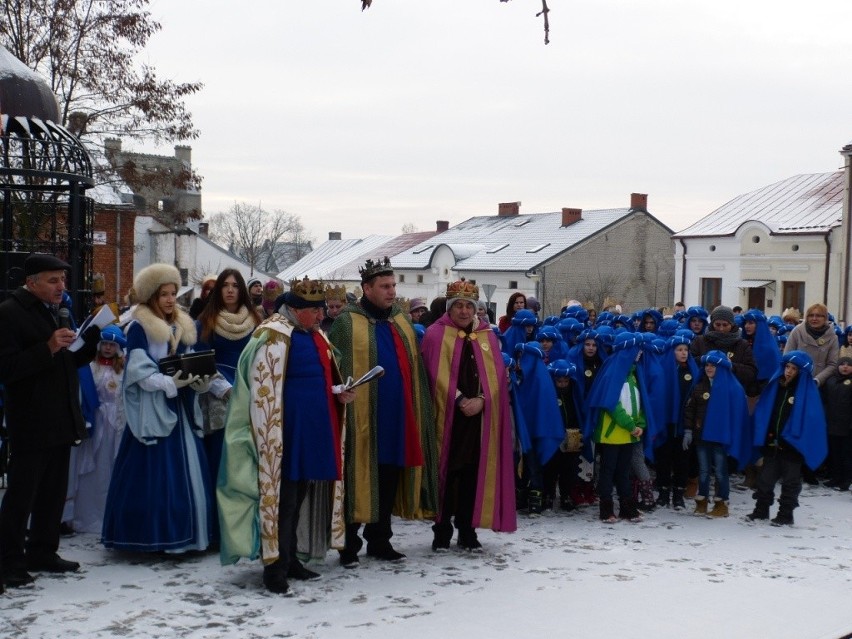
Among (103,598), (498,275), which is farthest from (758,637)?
(498,275)

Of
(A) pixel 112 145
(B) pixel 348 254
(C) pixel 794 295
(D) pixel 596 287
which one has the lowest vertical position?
(C) pixel 794 295

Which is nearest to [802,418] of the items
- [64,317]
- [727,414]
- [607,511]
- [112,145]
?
[727,414]

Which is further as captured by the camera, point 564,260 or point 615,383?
point 564,260

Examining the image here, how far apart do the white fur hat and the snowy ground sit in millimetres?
1684

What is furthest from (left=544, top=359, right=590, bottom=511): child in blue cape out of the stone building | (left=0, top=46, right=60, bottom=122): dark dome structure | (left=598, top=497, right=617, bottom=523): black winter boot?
the stone building

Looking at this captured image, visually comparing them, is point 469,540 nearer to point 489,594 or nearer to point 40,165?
point 489,594

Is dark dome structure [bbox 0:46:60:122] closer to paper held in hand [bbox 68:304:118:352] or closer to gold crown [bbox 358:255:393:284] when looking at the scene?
paper held in hand [bbox 68:304:118:352]

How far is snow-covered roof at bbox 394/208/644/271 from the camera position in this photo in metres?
44.3

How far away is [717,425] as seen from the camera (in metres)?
8.11

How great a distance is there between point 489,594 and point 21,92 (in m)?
5.70

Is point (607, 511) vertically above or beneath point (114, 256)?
beneath

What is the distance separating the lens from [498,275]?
4428 centimetres

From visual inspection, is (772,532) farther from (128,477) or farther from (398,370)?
(128,477)

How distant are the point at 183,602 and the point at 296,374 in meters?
1.40
